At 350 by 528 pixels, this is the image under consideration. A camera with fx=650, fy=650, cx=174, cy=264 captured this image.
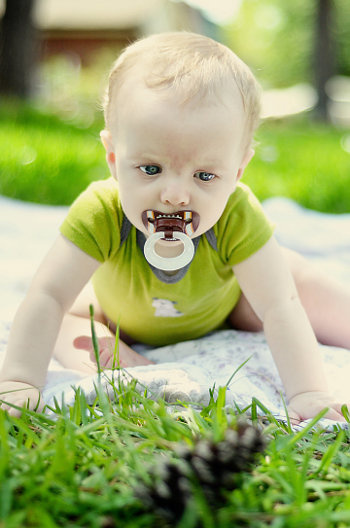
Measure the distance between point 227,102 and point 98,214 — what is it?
17.1 inches

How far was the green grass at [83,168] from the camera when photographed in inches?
140

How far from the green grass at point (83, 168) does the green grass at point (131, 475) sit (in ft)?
8.06

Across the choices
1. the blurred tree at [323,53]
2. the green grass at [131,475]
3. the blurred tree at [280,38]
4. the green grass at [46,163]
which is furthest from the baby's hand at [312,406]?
the blurred tree at [280,38]

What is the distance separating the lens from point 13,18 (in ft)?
24.5

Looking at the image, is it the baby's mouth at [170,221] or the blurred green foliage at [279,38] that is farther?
the blurred green foliage at [279,38]

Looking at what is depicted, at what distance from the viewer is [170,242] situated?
149 cm

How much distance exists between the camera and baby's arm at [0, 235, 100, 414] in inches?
56.1

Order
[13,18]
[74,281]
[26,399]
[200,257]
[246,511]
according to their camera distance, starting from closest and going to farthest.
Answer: [246,511]
[26,399]
[74,281]
[200,257]
[13,18]

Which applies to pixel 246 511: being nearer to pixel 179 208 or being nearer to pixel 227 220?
pixel 179 208

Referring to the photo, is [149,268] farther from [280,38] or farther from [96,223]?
[280,38]

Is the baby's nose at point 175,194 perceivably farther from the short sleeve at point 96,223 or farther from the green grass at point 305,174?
the green grass at point 305,174

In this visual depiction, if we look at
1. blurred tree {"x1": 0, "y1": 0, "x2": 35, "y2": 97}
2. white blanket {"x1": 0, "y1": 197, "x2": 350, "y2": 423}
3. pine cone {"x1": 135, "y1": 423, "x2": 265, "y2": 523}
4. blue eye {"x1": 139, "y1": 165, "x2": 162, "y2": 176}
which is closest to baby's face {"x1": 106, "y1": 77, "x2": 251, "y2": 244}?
blue eye {"x1": 139, "y1": 165, "x2": 162, "y2": 176}

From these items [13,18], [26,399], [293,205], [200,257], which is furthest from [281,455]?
[13,18]

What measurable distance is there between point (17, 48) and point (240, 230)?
6.77 meters
